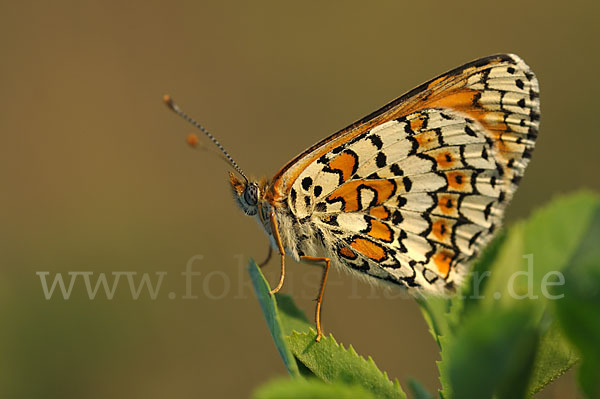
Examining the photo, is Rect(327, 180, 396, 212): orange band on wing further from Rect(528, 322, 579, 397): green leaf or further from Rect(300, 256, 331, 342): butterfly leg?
Rect(528, 322, 579, 397): green leaf

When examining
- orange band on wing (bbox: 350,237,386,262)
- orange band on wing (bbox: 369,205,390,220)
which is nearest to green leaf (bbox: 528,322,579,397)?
orange band on wing (bbox: 350,237,386,262)

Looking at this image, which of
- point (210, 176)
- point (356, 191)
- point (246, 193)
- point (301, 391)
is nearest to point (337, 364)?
point (301, 391)

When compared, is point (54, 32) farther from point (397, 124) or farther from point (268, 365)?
point (397, 124)

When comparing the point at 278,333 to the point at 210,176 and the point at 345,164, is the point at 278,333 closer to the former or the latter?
the point at 345,164

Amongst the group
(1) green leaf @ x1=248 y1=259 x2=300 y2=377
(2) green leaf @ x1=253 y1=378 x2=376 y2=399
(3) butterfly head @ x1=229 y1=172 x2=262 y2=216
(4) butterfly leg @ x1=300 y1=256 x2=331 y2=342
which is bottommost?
(2) green leaf @ x1=253 y1=378 x2=376 y2=399

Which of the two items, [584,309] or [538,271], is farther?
[538,271]

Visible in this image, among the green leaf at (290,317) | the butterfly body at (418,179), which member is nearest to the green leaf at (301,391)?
the green leaf at (290,317)
